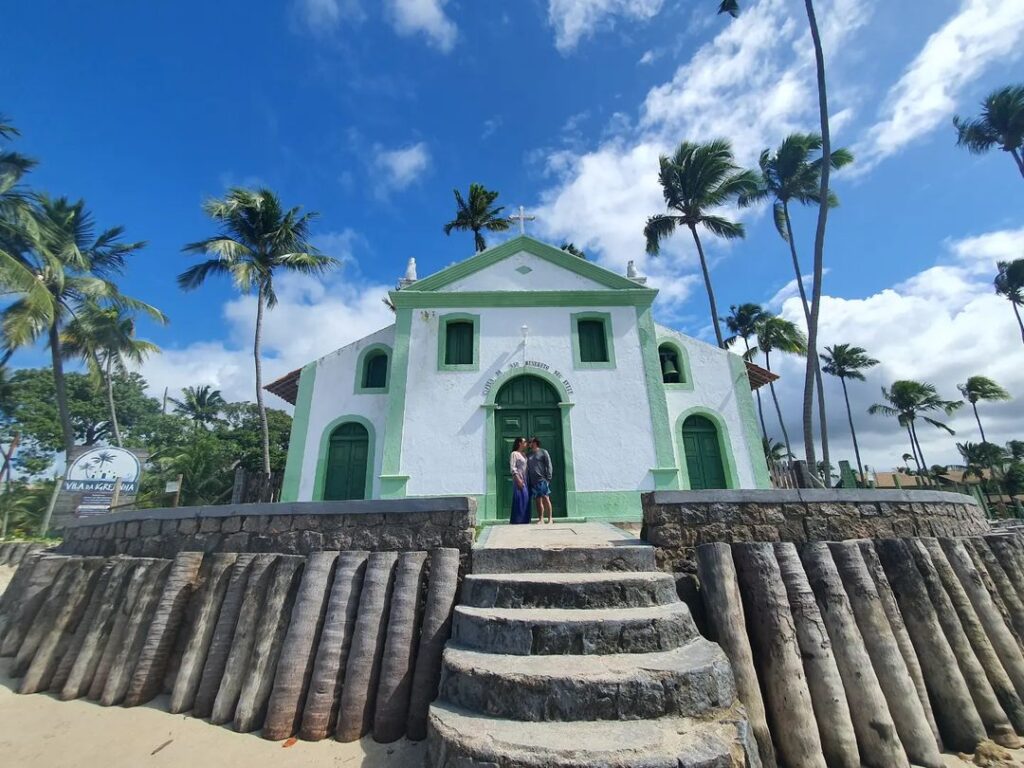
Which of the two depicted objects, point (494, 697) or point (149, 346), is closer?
point (494, 697)

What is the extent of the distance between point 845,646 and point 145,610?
675 cm

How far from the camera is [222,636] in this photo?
4.21 metres

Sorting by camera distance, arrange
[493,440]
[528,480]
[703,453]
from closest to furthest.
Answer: [528,480]
[493,440]
[703,453]

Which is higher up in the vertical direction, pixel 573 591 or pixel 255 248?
pixel 255 248

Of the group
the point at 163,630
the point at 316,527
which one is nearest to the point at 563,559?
the point at 316,527

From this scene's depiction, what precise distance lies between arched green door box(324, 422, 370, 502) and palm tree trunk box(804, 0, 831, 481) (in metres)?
12.1

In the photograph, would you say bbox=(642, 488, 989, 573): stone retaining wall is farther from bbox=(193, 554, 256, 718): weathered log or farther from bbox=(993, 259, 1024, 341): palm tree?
bbox=(993, 259, 1024, 341): palm tree

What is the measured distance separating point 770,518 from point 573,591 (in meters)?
2.73

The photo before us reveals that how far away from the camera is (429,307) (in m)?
11.2

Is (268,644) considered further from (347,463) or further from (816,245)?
(816,245)

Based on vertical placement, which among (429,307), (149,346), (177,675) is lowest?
(177,675)

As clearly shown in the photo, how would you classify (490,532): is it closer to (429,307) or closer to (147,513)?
(147,513)

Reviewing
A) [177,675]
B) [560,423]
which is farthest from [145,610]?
[560,423]

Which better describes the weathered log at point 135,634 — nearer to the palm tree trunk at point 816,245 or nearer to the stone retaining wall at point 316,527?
the stone retaining wall at point 316,527
